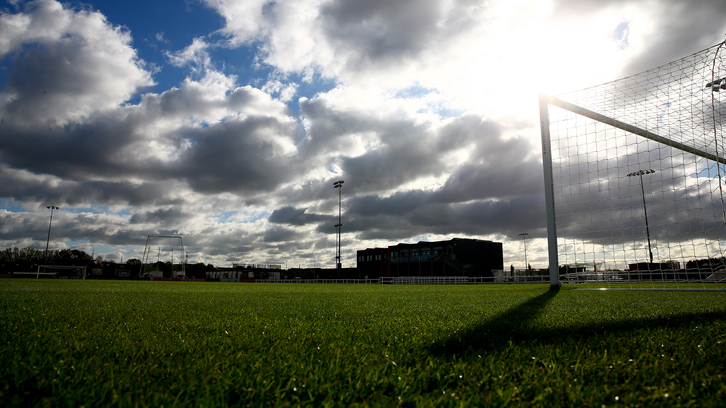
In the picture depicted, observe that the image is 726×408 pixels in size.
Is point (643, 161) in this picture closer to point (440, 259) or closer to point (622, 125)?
point (622, 125)

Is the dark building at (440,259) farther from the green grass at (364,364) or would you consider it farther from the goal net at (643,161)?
the green grass at (364,364)

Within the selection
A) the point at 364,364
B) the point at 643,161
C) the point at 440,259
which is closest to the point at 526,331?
the point at 364,364

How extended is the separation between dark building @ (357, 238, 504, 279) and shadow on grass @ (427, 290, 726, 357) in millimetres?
47871

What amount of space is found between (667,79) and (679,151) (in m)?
1.73

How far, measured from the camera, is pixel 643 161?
770 centimetres

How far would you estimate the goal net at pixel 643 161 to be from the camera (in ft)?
22.8

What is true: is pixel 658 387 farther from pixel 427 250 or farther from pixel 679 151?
pixel 427 250

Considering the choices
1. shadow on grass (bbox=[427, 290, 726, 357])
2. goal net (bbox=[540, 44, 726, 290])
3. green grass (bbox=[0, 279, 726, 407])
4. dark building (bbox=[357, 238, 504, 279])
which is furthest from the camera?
dark building (bbox=[357, 238, 504, 279])

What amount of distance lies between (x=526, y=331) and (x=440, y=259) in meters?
50.7

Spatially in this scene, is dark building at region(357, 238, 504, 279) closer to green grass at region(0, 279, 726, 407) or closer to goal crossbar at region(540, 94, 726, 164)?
goal crossbar at region(540, 94, 726, 164)

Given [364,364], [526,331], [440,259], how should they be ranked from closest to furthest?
[364,364], [526,331], [440,259]

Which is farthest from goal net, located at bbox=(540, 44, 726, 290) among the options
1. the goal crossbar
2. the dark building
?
the dark building

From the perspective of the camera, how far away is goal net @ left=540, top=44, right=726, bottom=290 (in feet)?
22.8

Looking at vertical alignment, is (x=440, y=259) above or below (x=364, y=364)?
above
